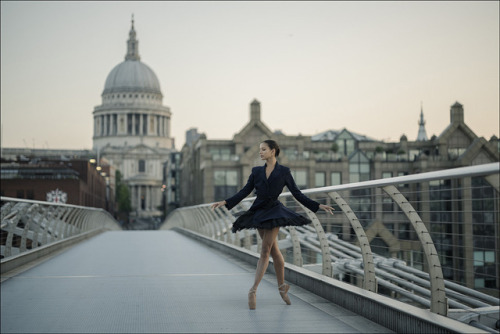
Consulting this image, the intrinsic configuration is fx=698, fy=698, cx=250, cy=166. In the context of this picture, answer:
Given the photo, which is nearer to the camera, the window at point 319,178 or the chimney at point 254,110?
the window at point 319,178

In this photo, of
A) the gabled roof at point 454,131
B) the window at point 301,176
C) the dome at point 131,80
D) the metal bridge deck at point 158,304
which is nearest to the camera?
the metal bridge deck at point 158,304

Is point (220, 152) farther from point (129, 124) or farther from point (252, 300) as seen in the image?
point (129, 124)

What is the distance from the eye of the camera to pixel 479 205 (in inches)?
2306

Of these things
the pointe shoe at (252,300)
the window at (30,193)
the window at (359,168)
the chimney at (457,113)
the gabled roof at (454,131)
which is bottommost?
the pointe shoe at (252,300)

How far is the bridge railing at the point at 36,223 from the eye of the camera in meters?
11.4

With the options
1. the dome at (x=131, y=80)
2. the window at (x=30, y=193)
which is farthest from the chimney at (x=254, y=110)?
the dome at (x=131, y=80)

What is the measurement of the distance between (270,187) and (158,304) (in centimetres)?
180

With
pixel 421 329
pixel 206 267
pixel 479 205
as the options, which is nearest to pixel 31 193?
pixel 479 205

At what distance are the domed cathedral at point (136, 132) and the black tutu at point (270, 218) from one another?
177 meters

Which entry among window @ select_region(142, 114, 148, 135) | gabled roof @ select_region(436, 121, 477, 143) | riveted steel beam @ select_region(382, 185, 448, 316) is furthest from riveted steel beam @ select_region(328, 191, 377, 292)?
window @ select_region(142, 114, 148, 135)

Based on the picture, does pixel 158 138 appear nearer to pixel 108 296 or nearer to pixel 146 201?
Answer: pixel 146 201

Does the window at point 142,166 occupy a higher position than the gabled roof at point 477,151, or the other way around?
the window at point 142,166

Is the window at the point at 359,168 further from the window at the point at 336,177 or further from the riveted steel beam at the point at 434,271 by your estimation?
the riveted steel beam at the point at 434,271

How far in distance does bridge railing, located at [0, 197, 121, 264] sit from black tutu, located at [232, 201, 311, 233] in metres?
4.74
